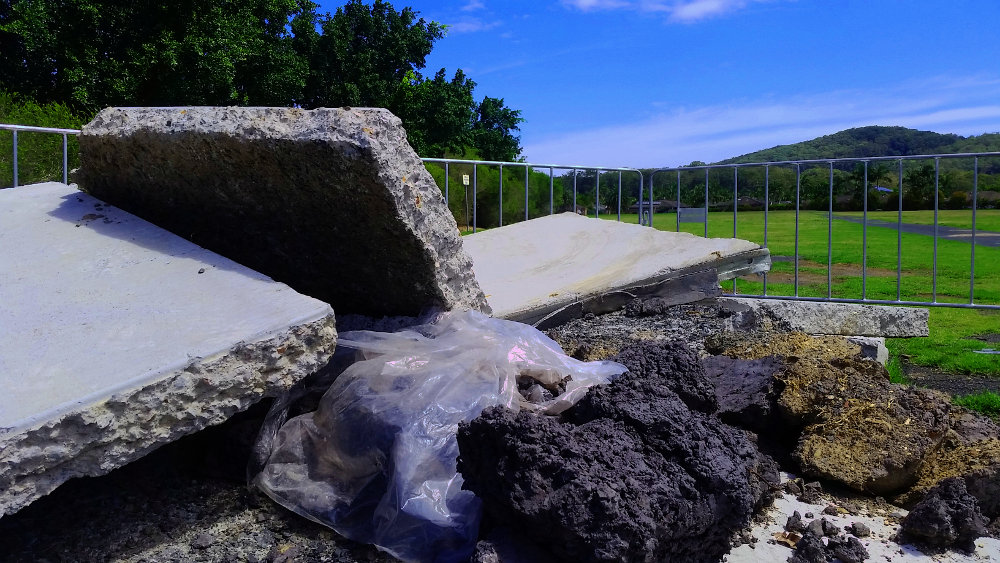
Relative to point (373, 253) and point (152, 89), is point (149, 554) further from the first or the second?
point (152, 89)

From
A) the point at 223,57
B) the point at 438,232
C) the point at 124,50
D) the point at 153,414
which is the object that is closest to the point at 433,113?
the point at 223,57

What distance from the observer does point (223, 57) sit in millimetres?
15383

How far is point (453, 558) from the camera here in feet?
7.02

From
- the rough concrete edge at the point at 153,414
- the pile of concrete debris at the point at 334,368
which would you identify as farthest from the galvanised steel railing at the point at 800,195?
the rough concrete edge at the point at 153,414

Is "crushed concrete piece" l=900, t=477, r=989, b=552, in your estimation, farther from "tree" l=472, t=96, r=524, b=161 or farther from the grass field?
"tree" l=472, t=96, r=524, b=161

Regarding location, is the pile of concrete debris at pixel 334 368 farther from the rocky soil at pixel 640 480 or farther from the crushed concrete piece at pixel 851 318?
the crushed concrete piece at pixel 851 318

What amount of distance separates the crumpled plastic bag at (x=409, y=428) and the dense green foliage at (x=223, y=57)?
566 inches

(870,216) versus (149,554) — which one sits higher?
(870,216)

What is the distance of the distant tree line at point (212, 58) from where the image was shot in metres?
14.7

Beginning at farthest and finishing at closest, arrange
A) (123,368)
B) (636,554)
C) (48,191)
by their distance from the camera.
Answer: (48,191) → (123,368) → (636,554)

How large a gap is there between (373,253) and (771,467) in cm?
188

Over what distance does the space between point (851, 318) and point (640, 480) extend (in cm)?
486

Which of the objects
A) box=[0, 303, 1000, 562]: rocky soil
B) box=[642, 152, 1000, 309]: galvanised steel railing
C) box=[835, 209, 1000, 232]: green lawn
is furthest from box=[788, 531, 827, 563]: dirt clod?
box=[835, 209, 1000, 232]: green lawn

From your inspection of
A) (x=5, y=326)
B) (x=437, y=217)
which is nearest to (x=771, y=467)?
(x=437, y=217)
